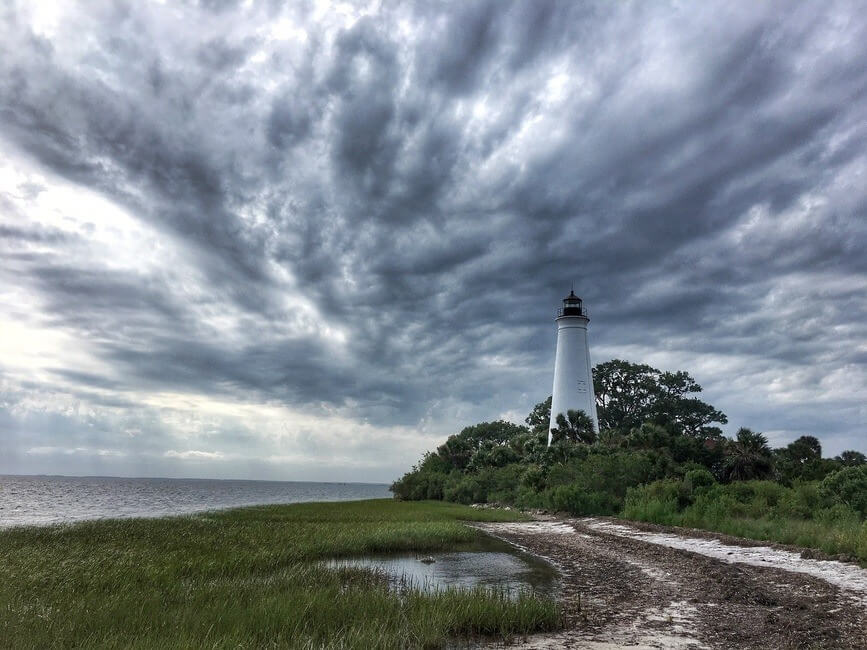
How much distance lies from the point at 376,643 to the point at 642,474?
A: 114 feet

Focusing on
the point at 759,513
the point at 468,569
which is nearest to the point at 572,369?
the point at 759,513

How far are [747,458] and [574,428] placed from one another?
16.5 metres

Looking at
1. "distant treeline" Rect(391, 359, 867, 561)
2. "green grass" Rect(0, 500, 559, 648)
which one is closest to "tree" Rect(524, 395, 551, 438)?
"distant treeline" Rect(391, 359, 867, 561)

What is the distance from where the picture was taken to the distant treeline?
25984 millimetres

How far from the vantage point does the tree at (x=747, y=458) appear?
44.2m

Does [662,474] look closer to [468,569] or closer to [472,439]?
[468,569]

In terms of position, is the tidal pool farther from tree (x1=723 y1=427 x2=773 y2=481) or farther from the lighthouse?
the lighthouse

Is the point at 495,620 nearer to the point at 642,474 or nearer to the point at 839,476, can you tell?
the point at 839,476

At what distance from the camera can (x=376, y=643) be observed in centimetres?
879

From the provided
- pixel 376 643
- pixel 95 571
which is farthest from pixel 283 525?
pixel 376 643

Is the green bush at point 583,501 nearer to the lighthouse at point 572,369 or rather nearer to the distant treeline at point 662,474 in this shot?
the distant treeline at point 662,474

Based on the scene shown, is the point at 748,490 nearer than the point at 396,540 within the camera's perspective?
No

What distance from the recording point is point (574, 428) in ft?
187

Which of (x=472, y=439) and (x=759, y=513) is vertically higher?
(x=472, y=439)
